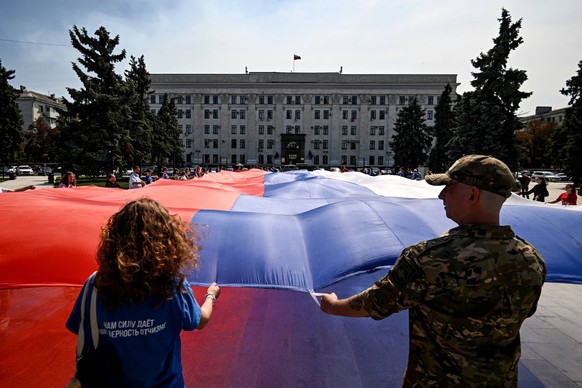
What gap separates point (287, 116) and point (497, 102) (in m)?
53.4

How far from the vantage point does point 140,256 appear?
5.77ft

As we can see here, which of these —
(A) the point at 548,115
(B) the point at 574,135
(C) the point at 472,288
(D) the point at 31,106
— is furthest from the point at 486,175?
(A) the point at 548,115

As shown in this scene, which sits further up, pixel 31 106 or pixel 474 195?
pixel 31 106

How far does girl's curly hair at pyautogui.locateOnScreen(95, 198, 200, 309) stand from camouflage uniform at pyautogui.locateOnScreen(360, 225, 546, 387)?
1.05m

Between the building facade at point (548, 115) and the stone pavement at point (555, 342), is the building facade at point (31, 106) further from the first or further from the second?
the building facade at point (548, 115)

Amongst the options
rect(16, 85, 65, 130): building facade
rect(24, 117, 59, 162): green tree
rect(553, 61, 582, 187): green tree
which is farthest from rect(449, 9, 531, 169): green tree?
rect(16, 85, 65, 130): building facade

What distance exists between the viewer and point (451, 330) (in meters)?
1.75

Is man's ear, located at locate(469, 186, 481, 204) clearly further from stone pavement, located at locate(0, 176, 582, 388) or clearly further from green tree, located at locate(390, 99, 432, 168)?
green tree, located at locate(390, 99, 432, 168)

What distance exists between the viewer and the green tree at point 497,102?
87.8ft

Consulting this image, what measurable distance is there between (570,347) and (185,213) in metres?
5.52

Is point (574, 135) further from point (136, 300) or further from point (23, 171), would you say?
point (23, 171)

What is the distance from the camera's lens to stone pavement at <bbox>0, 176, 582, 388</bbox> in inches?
166

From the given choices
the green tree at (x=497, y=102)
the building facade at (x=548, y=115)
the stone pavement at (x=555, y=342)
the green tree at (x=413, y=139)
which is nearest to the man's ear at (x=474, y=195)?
the stone pavement at (x=555, y=342)

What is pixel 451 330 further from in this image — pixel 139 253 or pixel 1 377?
pixel 1 377
